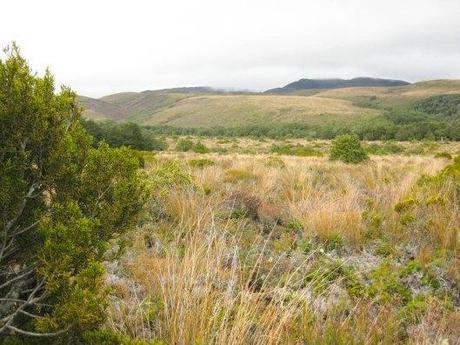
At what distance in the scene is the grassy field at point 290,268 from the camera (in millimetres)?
3084

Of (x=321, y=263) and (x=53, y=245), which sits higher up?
(x=53, y=245)

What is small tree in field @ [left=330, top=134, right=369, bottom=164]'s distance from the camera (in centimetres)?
1890

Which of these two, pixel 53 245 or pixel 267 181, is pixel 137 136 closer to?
pixel 267 181

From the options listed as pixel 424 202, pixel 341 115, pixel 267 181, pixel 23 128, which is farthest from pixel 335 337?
pixel 341 115

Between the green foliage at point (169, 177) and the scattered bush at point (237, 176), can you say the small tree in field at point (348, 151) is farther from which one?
the green foliage at point (169, 177)

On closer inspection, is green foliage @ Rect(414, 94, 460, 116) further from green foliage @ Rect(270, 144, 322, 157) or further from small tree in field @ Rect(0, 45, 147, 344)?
small tree in field @ Rect(0, 45, 147, 344)

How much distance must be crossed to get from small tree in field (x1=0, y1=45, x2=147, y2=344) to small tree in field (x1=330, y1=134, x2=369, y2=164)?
16687 mm

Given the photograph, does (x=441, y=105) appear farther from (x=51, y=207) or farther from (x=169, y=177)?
(x=51, y=207)

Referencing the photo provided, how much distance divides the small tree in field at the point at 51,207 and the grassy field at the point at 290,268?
0.65 metres

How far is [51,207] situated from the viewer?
8.91 feet

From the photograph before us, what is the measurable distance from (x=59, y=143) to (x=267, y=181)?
707 centimetres

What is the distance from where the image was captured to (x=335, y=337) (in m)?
2.96

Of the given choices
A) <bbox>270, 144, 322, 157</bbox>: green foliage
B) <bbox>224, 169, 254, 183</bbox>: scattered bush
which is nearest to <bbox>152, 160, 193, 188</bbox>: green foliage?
<bbox>224, 169, 254, 183</bbox>: scattered bush

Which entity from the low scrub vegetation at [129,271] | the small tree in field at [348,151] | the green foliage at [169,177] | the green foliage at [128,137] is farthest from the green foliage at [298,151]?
the low scrub vegetation at [129,271]
